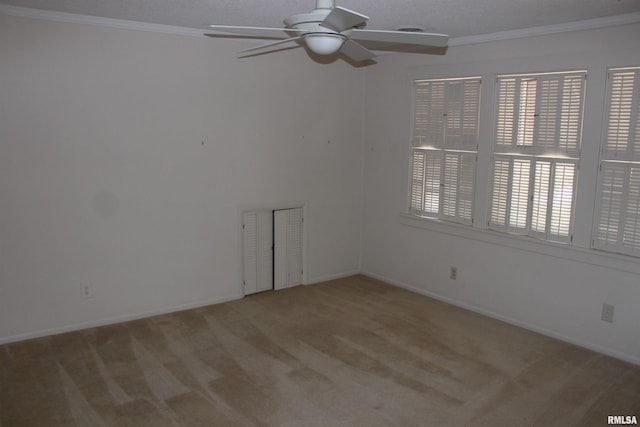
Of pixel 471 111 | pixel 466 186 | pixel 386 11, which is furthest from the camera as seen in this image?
pixel 466 186

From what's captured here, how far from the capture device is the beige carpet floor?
319cm

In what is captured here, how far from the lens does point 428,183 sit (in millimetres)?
5293

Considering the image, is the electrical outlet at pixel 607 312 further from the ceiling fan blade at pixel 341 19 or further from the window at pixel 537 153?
the ceiling fan blade at pixel 341 19

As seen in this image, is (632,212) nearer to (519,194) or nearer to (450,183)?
(519,194)

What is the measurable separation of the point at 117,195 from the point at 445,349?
3.17m

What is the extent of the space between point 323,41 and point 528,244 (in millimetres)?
3019

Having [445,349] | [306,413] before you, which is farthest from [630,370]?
[306,413]

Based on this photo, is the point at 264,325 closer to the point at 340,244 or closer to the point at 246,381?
the point at 246,381

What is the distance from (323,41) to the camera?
237 centimetres

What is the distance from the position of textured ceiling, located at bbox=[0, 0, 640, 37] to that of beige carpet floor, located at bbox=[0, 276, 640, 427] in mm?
2670

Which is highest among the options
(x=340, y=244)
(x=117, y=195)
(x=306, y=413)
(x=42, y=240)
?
(x=117, y=195)

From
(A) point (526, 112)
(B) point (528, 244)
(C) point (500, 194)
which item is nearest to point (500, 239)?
(B) point (528, 244)

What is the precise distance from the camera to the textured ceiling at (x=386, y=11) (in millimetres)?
3406

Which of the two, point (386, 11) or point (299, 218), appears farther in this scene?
point (299, 218)
